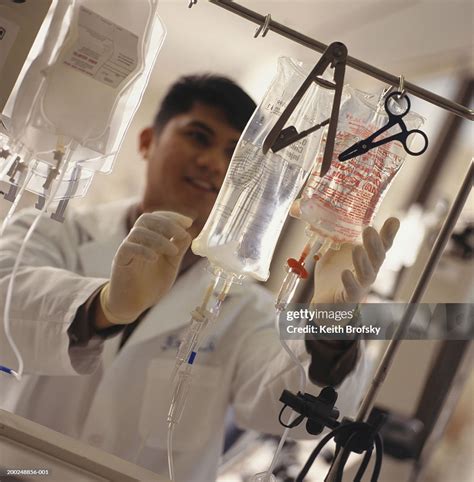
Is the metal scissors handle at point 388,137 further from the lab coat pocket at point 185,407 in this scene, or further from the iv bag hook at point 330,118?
the lab coat pocket at point 185,407

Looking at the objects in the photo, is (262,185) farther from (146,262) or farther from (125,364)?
(125,364)

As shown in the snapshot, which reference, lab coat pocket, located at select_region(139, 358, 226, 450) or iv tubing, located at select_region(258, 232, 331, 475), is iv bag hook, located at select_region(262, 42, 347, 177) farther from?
lab coat pocket, located at select_region(139, 358, 226, 450)

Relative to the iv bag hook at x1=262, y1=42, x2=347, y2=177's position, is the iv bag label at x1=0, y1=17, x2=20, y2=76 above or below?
below

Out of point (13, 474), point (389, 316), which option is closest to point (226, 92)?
point (389, 316)

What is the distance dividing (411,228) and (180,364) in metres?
1.92

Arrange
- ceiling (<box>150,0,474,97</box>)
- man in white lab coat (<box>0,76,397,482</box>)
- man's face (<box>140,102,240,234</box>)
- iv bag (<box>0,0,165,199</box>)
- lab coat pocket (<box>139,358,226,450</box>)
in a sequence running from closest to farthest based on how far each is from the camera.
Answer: iv bag (<box>0,0,165,199</box>)
man in white lab coat (<box>0,76,397,482</box>)
man's face (<box>140,102,240,234</box>)
lab coat pocket (<box>139,358,226,450</box>)
ceiling (<box>150,0,474,97</box>)

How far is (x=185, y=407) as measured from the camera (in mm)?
1253

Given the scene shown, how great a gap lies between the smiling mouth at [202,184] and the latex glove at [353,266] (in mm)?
221

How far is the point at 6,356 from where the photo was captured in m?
1.05

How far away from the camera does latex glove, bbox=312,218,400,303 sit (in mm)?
885

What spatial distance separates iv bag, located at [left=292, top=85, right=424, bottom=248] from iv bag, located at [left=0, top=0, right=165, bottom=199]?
0.88 ft

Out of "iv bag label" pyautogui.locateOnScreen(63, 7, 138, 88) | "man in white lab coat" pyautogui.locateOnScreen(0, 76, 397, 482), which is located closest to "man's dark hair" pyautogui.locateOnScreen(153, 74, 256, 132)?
"man in white lab coat" pyautogui.locateOnScreen(0, 76, 397, 482)

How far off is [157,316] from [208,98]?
0.40m

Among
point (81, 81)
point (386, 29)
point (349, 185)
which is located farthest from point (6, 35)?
point (386, 29)
